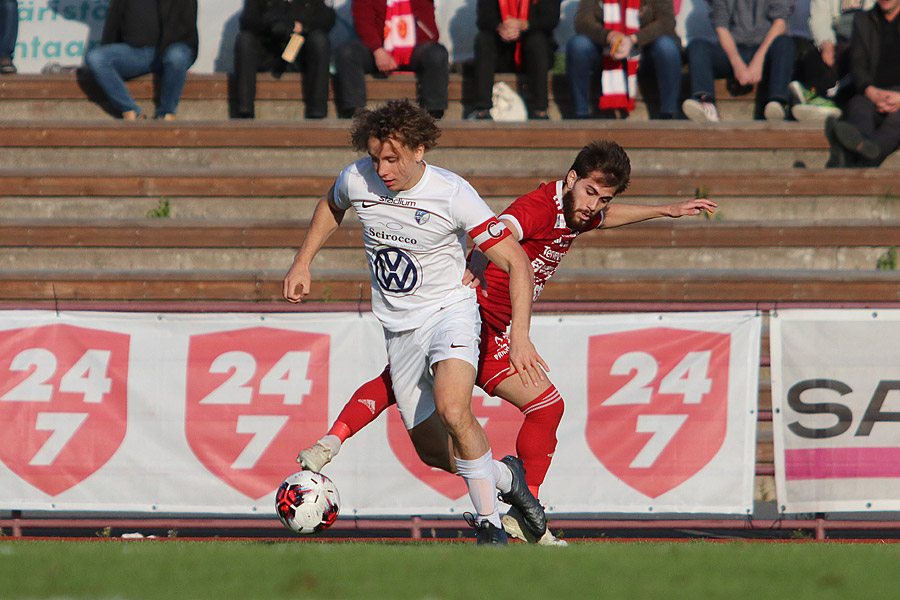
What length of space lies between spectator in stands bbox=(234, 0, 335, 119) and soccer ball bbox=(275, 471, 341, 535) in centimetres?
705

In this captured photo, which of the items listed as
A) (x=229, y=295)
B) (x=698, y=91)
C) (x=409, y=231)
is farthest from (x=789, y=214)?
(x=409, y=231)

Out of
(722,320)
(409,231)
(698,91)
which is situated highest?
(698,91)

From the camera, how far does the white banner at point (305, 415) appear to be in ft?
23.3

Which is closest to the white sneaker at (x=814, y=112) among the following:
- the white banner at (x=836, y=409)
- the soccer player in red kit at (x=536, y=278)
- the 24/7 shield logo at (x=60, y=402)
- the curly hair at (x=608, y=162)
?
the white banner at (x=836, y=409)

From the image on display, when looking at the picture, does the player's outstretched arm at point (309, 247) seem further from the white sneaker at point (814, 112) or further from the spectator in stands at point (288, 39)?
the white sneaker at point (814, 112)

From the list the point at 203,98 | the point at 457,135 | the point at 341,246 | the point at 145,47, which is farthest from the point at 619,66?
the point at 145,47

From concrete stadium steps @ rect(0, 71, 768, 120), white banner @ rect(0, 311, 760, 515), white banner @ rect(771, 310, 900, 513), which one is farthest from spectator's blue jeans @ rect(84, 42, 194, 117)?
white banner @ rect(771, 310, 900, 513)

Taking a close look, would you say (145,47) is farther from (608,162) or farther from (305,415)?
(608,162)

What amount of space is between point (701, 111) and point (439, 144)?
311 centimetres

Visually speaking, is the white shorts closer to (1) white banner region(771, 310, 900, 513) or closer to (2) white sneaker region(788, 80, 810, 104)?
(1) white banner region(771, 310, 900, 513)

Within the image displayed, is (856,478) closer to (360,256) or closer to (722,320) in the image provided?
(722,320)

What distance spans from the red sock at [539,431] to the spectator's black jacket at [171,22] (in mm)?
7909

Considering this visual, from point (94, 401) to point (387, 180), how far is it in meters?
3.37

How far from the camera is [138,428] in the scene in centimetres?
719
